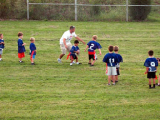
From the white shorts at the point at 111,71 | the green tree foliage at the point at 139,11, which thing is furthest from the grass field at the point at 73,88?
the green tree foliage at the point at 139,11

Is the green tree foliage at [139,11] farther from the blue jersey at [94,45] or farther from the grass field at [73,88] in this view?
the blue jersey at [94,45]

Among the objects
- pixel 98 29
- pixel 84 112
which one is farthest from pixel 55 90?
pixel 98 29

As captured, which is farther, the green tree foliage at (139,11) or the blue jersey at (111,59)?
the green tree foliage at (139,11)

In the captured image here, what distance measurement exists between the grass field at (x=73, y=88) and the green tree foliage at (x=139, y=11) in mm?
6732

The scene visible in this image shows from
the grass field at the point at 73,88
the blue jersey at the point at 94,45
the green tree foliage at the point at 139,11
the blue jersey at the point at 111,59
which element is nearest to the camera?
the grass field at the point at 73,88

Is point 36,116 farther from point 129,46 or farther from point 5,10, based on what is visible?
point 5,10

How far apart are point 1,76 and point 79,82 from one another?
323 cm

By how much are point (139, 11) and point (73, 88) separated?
17.4 meters

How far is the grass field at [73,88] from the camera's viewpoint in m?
9.18

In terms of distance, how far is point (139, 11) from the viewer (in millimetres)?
27375

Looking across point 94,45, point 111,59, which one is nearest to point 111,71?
point 111,59

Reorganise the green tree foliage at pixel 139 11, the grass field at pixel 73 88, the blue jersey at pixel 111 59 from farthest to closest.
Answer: the green tree foliage at pixel 139 11, the blue jersey at pixel 111 59, the grass field at pixel 73 88

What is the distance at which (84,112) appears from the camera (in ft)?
30.1

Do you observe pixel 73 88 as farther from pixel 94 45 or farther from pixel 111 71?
pixel 94 45
